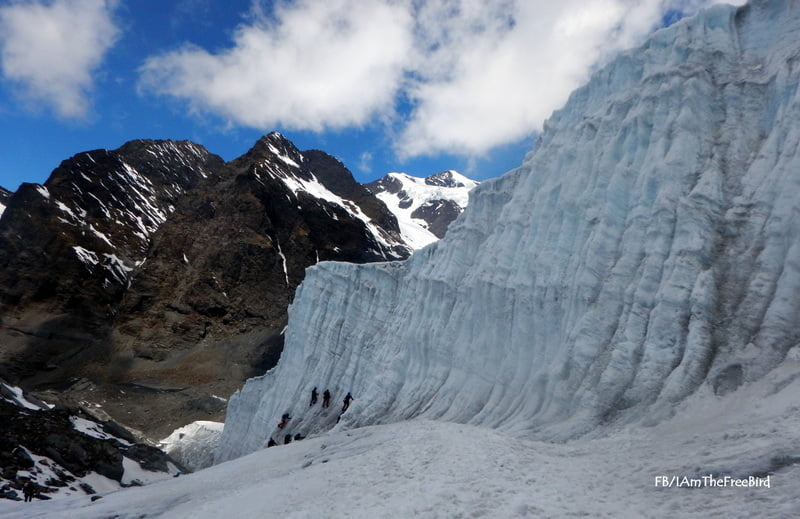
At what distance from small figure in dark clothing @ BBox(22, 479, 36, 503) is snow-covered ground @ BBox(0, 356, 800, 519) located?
4.49 m

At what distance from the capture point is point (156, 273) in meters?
89.2

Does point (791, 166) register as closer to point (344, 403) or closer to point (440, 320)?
point (440, 320)

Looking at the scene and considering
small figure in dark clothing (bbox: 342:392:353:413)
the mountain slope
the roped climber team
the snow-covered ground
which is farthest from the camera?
the mountain slope

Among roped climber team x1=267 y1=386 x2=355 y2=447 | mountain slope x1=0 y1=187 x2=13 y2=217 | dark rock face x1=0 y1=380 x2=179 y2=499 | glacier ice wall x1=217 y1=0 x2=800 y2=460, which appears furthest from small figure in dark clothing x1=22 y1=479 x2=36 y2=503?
mountain slope x1=0 y1=187 x2=13 y2=217

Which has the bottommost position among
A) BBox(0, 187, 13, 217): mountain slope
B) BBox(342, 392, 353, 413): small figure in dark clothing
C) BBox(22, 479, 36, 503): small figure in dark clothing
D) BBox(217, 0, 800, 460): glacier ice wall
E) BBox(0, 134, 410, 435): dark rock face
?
BBox(22, 479, 36, 503): small figure in dark clothing

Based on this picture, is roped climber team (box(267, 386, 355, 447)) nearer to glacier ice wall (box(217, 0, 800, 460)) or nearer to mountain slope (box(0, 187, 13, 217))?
glacier ice wall (box(217, 0, 800, 460))

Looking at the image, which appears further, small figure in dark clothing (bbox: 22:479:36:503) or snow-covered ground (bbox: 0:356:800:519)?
small figure in dark clothing (bbox: 22:479:36:503)

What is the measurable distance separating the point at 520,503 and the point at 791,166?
1007cm

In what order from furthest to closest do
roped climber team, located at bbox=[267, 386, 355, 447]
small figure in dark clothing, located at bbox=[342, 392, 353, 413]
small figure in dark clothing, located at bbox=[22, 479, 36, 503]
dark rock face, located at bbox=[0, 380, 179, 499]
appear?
1. roped climber team, located at bbox=[267, 386, 355, 447]
2. small figure in dark clothing, located at bbox=[342, 392, 353, 413]
3. dark rock face, located at bbox=[0, 380, 179, 499]
4. small figure in dark clothing, located at bbox=[22, 479, 36, 503]

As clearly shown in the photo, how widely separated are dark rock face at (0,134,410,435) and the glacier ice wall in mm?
47287

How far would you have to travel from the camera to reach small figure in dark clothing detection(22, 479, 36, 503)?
18.6 m

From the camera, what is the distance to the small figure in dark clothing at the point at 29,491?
18641 mm

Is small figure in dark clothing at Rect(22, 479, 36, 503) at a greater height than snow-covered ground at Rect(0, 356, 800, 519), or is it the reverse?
snow-covered ground at Rect(0, 356, 800, 519)

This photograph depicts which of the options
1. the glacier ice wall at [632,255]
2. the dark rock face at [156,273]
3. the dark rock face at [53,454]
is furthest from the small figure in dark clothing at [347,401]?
the dark rock face at [156,273]
